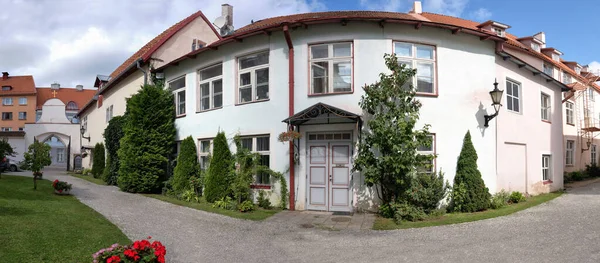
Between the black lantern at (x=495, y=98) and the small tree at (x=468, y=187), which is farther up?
the black lantern at (x=495, y=98)

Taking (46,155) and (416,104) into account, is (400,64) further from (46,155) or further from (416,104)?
(46,155)

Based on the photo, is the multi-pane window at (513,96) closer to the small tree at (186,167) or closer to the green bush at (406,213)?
the green bush at (406,213)

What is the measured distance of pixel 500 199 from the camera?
37.8ft

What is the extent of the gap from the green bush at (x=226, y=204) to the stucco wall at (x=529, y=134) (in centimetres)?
873

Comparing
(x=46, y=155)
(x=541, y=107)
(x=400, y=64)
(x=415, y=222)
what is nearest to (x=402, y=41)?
(x=400, y=64)

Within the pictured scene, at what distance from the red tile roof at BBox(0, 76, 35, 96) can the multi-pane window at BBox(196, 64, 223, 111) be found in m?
54.2

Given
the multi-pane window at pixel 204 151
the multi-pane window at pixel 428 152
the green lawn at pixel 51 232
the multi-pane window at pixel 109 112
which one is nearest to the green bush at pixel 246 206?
the green lawn at pixel 51 232

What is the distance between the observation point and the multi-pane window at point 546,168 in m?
15.8

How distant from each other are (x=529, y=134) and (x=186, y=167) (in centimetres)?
1334

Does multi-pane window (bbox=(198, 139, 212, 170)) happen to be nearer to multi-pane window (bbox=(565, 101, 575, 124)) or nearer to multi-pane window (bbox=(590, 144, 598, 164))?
multi-pane window (bbox=(565, 101, 575, 124))

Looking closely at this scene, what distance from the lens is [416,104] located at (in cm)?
1036

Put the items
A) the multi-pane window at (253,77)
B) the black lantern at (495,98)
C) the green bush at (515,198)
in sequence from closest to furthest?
the black lantern at (495,98) → the green bush at (515,198) → the multi-pane window at (253,77)

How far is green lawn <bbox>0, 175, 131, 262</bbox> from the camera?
594cm

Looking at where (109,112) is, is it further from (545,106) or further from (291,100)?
(545,106)
